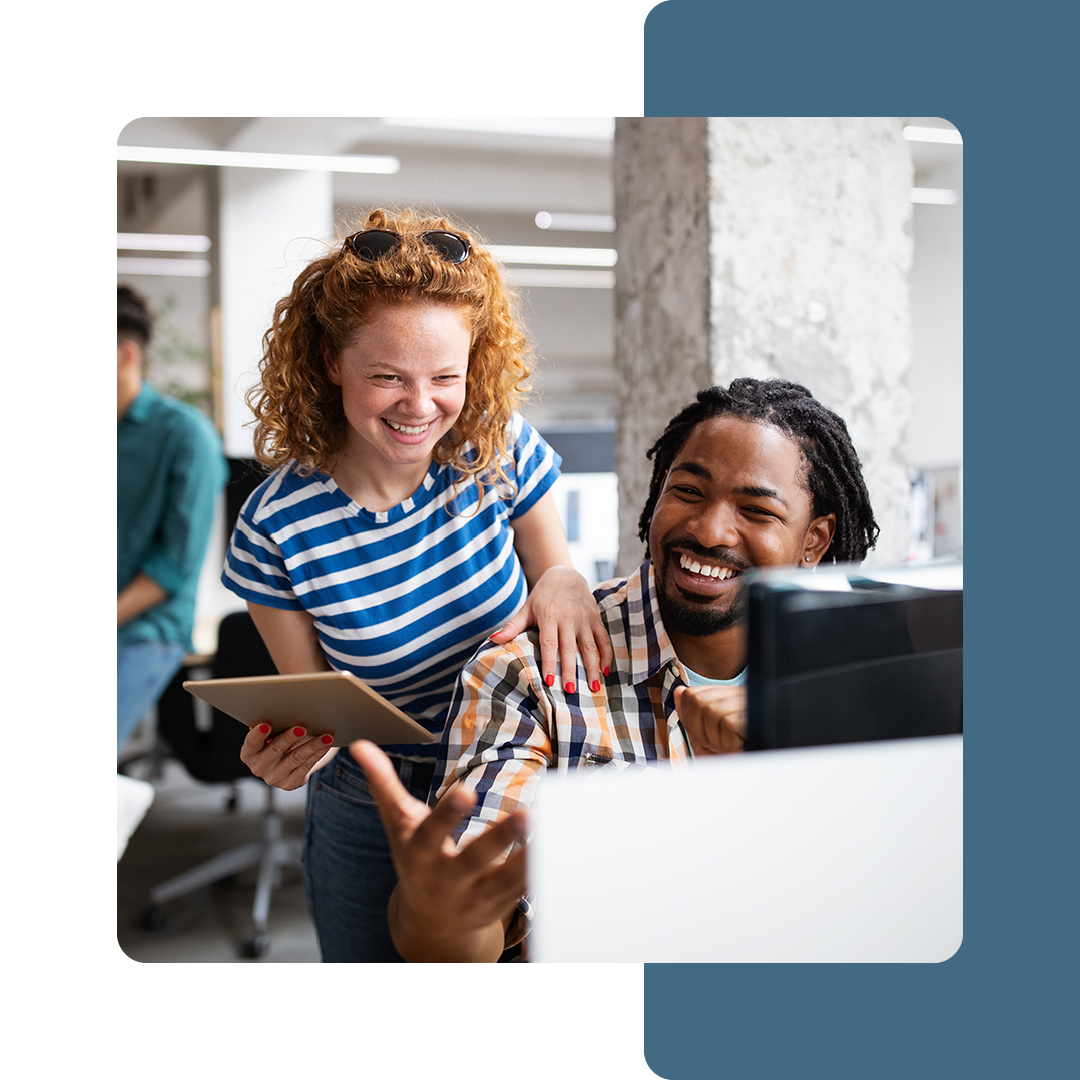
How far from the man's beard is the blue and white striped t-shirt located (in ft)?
0.67

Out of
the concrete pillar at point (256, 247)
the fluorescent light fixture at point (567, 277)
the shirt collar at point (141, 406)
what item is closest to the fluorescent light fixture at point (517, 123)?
the concrete pillar at point (256, 247)

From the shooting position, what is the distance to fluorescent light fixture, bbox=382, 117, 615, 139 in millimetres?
1283

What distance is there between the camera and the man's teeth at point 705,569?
3.63 ft

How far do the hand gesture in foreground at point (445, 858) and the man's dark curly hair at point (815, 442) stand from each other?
1.54 feet

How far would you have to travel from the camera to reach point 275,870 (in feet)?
10.2

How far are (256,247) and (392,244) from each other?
62 cm

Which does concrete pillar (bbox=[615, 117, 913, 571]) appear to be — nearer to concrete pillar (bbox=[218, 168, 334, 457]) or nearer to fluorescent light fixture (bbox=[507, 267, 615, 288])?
concrete pillar (bbox=[218, 168, 334, 457])

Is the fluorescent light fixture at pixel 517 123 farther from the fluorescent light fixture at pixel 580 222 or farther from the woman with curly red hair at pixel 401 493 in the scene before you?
the fluorescent light fixture at pixel 580 222

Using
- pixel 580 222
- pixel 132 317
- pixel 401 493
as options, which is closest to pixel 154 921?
pixel 132 317

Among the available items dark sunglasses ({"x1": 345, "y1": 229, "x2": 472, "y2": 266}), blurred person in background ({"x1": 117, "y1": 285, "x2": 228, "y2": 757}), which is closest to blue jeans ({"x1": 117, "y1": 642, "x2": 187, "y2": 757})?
blurred person in background ({"x1": 117, "y1": 285, "x2": 228, "y2": 757})
